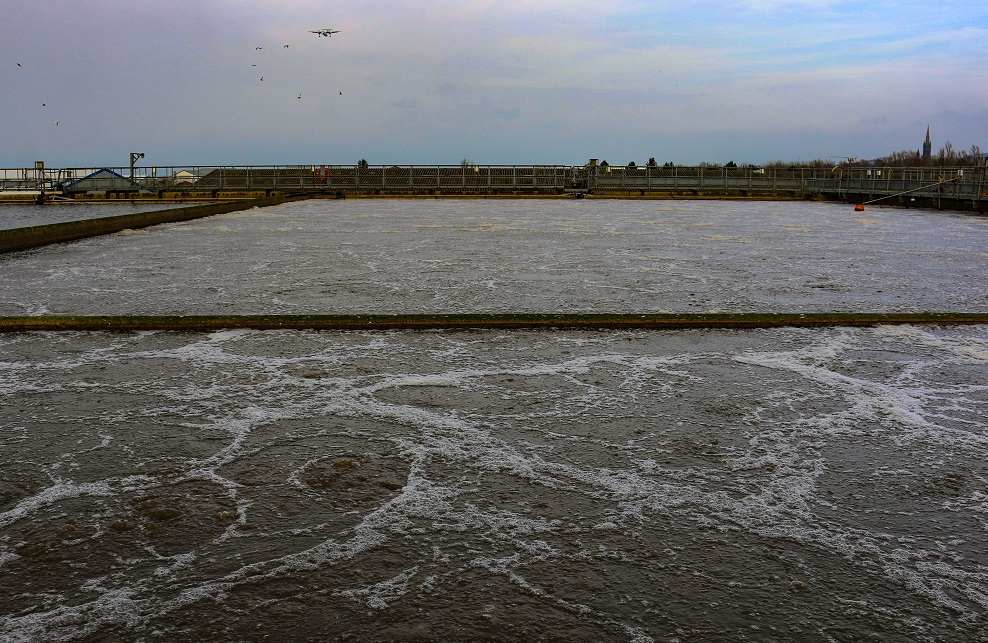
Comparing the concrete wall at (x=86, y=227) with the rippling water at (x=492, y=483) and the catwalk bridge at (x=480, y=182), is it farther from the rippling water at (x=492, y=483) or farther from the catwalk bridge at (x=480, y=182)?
the catwalk bridge at (x=480, y=182)

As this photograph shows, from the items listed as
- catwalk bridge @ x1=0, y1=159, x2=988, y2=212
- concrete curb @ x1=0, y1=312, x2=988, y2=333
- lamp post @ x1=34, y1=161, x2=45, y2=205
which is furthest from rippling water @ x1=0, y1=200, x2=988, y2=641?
catwalk bridge @ x1=0, y1=159, x2=988, y2=212

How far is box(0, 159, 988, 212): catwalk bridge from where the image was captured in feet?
146

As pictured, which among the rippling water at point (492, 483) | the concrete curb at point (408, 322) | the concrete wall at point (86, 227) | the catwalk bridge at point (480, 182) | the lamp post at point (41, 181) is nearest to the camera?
the rippling water at point (492, 483)

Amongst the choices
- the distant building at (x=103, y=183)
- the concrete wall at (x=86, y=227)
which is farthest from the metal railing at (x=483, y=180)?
the concrete wall at (x=86, y=227)

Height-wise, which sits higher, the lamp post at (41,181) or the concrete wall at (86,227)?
the lamp post at (41,181)

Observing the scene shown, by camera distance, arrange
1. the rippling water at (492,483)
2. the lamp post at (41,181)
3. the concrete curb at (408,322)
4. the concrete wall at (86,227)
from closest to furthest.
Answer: the rippling water at (492,483) → the concrete curb at (408,322) → the concrete wall at (86,227) → the lamp post at (41,181)

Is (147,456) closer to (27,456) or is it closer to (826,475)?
(27,456)

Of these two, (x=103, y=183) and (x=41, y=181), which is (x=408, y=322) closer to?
(x=41, y=181)

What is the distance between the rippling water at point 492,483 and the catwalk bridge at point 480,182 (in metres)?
37.4

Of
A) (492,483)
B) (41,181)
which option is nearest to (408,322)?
(492,483)

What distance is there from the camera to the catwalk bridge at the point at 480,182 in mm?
44375

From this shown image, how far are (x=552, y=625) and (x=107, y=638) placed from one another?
62.4 inches

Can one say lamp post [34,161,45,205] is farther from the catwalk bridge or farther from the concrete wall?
the concrete wall

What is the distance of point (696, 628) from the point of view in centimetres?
320
